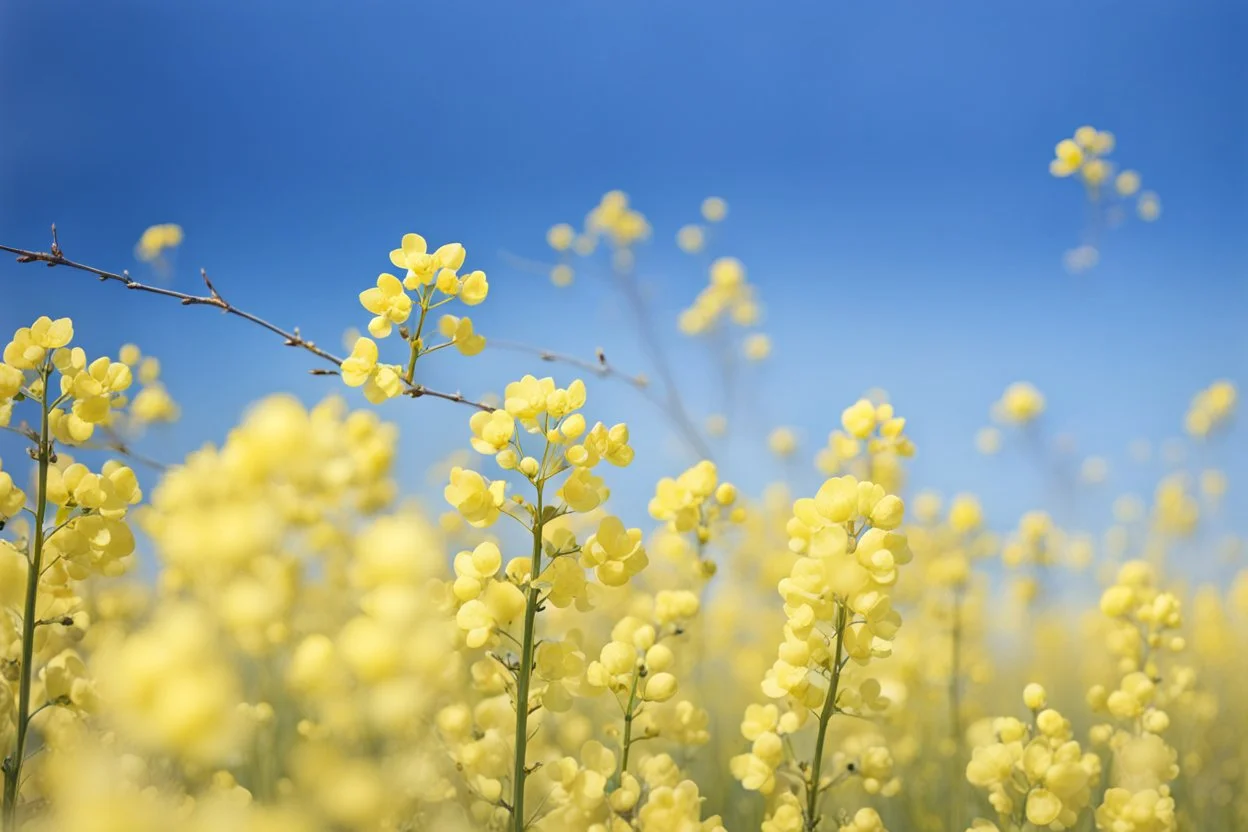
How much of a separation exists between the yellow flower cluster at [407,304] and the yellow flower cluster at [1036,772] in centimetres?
93

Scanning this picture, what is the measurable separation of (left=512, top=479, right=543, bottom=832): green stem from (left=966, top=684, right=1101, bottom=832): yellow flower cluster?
0.70 meters

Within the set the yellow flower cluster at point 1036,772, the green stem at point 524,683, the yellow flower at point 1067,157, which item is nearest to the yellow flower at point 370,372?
the green stem at point 524,683

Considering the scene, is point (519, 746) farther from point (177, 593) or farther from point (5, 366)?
point (177, 593)

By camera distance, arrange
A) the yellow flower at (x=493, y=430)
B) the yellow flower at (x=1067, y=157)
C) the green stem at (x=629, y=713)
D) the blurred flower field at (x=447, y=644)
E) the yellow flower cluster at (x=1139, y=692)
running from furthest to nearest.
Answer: the yellow flower at (x=1067, y=157) → the yellow flower cluster at (x=1139, y=692) → the green stem at (x=629, y=713) → the yellow flower at (x=493, y=430) → the blurred flower field at (x=447, y=644)

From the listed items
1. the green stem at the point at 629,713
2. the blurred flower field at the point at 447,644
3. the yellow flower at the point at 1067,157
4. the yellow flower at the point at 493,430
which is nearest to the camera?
the blurred flower field at the point at 447,644

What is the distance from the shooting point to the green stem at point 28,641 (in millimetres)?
974

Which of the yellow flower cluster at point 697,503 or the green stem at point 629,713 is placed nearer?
the green stem at point 629,713

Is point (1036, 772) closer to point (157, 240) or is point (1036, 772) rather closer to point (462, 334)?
point (462, 334)

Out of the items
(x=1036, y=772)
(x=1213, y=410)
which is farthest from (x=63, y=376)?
(x=1213, y=410)

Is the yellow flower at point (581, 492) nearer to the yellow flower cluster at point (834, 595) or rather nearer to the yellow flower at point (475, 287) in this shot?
the yellow flower cluster at point (834, 595)

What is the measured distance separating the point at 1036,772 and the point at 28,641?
128 centimetres

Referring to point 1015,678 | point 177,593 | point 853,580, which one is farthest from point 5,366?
point 1015,678

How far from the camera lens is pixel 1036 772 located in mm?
1233

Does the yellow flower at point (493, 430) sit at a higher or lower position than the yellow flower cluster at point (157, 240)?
lower
